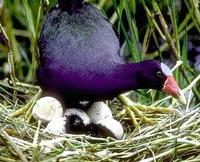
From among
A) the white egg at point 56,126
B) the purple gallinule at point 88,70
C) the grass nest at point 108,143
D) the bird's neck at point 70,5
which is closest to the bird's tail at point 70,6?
the bird's neck at point 70,5

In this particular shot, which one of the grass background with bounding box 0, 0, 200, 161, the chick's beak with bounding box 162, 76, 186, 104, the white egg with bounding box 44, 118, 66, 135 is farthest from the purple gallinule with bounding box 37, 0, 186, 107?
the white egg with bounding box 44, 118, 66, 135

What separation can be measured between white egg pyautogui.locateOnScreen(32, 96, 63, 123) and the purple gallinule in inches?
7.1

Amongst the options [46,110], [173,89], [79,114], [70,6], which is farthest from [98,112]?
[70,6]

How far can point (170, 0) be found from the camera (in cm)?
445

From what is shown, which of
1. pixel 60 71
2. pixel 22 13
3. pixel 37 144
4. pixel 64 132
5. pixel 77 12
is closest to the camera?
pixel 37 144

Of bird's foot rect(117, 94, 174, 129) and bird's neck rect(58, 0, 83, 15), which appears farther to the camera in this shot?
bird's neck rect(58, 0, 83, 15)

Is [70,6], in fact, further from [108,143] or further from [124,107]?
[108,143]

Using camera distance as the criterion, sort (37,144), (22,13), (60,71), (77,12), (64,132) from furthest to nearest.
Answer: (22,13) → (77,12) → (60,71) → (64,132) → (37,144)

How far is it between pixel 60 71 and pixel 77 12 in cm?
45

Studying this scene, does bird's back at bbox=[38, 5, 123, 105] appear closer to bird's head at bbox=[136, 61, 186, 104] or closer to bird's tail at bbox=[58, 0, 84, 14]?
bird's tail at bbox=[58, 0, 84, 14]

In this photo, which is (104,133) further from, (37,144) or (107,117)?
(37,144)

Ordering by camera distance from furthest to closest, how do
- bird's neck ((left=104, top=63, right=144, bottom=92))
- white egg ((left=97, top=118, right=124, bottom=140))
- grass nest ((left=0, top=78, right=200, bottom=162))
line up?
bird's neck ((left=104, top=63, right=144, bottom=92)) → white egg ((left=97, top=118, right=124, bottom=140)) → grass nest ((left=0, top=78, right=200, bottom=162))

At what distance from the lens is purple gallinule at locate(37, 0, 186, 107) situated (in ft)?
14.4

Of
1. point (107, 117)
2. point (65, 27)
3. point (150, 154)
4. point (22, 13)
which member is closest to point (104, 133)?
point (107, 117)
